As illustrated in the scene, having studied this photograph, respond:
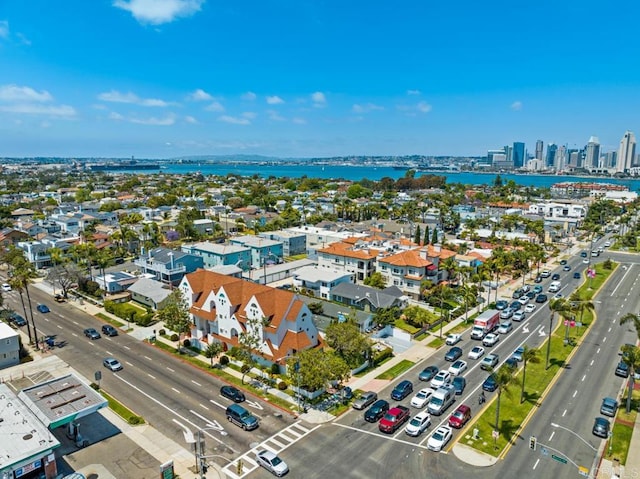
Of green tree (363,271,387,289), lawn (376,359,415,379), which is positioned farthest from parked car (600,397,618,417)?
green tree (363,271,387,289)

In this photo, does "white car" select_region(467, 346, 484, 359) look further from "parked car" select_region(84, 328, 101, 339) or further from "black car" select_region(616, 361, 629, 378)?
"parked car" select_region(84, 328, 101, 339)

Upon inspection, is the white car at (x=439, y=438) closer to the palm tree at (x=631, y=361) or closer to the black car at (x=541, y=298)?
the palm tree at (x=631, y=361)

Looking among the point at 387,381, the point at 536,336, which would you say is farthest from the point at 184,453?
the point at 536,336

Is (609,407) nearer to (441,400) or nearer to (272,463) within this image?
(441,400)

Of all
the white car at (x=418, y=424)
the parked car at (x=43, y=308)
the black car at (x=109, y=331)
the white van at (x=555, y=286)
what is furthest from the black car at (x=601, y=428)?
the parked car at (x=43, y=308)

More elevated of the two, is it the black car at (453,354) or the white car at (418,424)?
the white car at (418,424)

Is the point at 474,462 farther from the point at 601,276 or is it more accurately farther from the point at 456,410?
the point at 601,276
